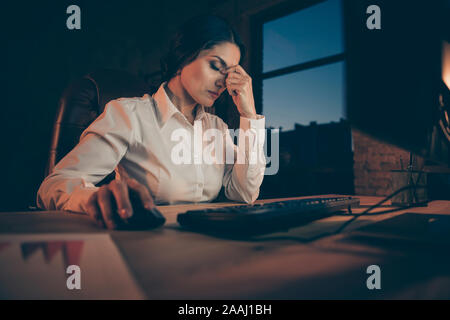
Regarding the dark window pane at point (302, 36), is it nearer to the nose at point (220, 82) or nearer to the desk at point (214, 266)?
the nose at point (220, 82)

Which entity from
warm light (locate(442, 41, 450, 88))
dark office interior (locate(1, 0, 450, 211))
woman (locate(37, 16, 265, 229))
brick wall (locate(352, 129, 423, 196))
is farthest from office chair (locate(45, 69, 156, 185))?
brick wall (locate(352, 129, 423, 196))

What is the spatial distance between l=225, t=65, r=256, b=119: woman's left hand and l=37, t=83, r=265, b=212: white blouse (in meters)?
0.05

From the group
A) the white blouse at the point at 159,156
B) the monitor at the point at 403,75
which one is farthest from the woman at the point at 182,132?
the monitor at the point at 403,75

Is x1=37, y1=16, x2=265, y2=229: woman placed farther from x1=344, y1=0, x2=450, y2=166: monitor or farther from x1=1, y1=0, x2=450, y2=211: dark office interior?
x1=1, y1=0, x2=450, y2=211: dark office interior

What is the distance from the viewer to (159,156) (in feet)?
3.72

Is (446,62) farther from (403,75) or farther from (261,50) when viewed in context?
(261,50)

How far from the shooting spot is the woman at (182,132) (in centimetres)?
101

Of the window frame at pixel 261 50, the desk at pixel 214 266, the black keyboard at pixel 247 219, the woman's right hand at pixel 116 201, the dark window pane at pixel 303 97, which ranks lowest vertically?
the desk at pixel 214 266

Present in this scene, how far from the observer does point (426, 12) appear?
54cm

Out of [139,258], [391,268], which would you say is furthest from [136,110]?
[391,268]

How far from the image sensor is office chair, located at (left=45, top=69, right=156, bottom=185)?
4.15 feet

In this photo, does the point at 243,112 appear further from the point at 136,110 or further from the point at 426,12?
the point at 426,12

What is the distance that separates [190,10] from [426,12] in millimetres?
3130

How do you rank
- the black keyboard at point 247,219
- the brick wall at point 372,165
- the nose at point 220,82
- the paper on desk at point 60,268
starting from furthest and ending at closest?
the brick wall at point 372,165 < the nose at point 220,82 < the black keyboard at point 247,219 < the paper on desk at point 60,268
